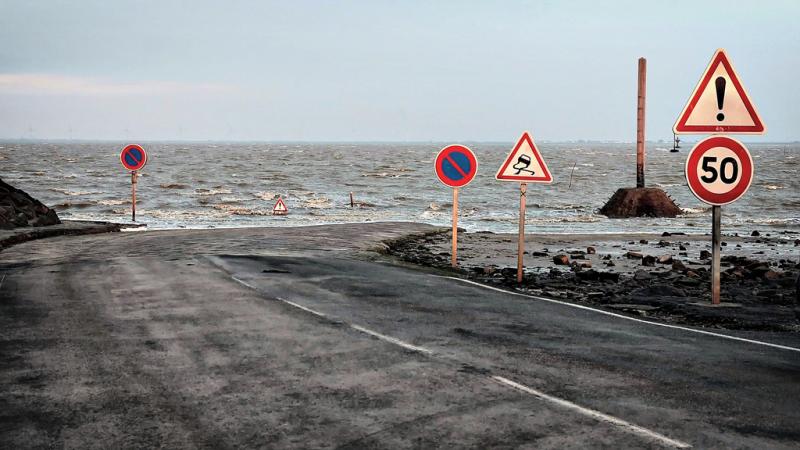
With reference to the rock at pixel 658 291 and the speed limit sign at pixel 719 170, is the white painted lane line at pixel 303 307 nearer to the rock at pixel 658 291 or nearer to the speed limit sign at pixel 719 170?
the speed limit sign at pixel 719 170

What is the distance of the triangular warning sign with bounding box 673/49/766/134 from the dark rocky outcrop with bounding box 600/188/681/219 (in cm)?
2322

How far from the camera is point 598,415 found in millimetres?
4922

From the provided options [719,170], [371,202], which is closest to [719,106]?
[719,170]

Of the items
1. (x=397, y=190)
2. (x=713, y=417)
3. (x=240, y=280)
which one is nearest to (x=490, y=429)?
(x=713, y=417)

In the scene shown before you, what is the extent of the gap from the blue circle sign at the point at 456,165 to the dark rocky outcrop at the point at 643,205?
65.6ft

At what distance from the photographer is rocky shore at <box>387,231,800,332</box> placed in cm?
955

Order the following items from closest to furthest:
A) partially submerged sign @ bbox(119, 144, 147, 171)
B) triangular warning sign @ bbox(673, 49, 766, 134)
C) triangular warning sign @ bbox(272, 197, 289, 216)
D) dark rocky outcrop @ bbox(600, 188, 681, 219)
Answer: triangular warning sign @ bbox(673, 49, 766, 134) < partially submerged sign @ bbox(119, 144, 147, 171) < dark rocky outcrop @ bbox(600, 188, 681, 219) < triangular warning sign @ bbox(272, 197, 289, 216)

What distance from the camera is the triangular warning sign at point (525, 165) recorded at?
11.7m

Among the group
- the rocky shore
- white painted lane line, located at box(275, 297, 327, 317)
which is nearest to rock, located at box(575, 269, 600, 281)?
the rocky shore

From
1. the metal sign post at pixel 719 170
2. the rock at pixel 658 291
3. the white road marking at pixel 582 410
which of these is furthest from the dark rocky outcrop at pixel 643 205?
the white road marking at pixel 582 410

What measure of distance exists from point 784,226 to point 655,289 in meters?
21.1

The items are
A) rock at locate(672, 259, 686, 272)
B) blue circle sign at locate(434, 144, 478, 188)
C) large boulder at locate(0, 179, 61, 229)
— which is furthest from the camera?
large boulder at locate(0, 179, 61, 229)

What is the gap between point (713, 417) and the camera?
491cm

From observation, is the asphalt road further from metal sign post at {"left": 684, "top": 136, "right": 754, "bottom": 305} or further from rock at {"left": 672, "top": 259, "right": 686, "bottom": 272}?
rock at {"left": 672, "top": 259, "right": 686, "bottom": 272}
